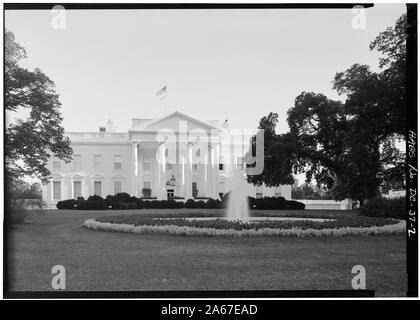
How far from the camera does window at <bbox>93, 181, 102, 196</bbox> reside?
7.89 m

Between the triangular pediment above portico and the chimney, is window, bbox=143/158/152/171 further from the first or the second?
the chimney

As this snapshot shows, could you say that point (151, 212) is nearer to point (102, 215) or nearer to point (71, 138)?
point (102, 215)

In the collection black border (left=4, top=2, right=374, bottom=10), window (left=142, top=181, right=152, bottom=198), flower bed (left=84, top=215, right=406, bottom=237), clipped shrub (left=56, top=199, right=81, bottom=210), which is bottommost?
flower bed (left=84, top=215, right=406, bottom=237)

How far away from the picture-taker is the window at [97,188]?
25.9ft

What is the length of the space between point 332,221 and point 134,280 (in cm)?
509

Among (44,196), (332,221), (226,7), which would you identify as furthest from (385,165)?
(44,196)

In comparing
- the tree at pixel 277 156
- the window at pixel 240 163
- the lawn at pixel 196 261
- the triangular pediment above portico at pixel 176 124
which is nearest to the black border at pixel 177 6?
the lawn at pixel 196 261

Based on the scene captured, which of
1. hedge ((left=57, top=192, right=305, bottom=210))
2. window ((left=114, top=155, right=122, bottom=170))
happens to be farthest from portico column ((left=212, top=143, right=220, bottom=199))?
window ((left=114, top=155, right=122, bottom=170))

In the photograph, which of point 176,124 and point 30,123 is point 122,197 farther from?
point 30,123

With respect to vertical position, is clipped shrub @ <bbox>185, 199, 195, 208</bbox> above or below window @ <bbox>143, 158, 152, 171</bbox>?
below

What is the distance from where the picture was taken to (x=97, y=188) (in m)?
8.12

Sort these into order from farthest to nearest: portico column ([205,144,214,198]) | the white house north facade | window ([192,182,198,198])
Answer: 1. window ([192,182,198,198])
2. portico column ([205,144,214,198])
3. the white house north facade

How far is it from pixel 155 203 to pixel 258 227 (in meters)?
3.25

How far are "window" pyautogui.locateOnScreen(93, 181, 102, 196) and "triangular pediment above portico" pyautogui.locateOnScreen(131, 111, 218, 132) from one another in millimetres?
1170
